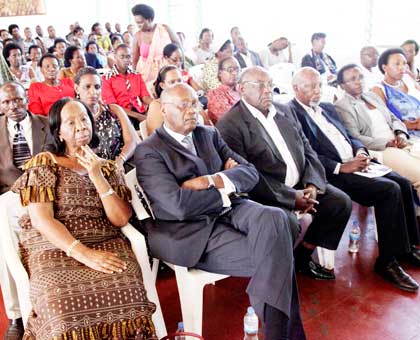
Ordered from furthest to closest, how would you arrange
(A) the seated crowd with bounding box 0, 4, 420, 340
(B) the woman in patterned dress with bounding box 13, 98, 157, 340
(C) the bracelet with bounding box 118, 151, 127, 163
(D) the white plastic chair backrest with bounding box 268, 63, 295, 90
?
(D) the white plastic chair backrest with bounding box 268, 63, 295, 90 → (C) the bracelet with bounding box 118, 151, 127, 163 → (A) the seated crowd with bounding box 0, 4, 420, 340 → (B) the woman in patterned dress with bounding box 13, 98, 157, 340

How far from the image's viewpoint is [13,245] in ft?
6.18

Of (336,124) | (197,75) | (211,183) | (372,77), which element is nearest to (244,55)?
(197,75)

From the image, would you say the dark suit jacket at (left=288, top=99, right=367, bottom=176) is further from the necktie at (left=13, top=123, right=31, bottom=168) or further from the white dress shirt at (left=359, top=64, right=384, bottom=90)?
the white dress shirt at (left=359, top=64, right=384, bottom=90)

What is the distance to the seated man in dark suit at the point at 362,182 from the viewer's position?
2504 mm

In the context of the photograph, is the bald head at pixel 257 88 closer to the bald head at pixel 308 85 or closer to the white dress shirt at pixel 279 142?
the white dress shirt at pixel 279 142

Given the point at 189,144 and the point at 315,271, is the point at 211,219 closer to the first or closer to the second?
the point at 189,144

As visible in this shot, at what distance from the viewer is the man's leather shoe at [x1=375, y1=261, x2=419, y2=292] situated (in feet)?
7.75

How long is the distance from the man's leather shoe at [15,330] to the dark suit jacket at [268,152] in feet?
4.44

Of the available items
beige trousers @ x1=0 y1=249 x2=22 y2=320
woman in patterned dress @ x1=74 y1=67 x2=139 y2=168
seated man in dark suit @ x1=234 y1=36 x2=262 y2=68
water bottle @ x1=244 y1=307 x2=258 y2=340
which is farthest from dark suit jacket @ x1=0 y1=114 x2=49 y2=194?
seated man in dark suit @ x1=234 y1=36 x2=262 y2=68

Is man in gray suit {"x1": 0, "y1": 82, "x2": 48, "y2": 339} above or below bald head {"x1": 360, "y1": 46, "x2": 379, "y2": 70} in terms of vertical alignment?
below

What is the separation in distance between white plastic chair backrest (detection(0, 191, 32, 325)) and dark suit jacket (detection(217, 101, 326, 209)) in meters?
1.17

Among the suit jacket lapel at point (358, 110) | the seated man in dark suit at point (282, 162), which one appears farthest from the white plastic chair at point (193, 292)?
the suit jacket lapel at point (358, 110)

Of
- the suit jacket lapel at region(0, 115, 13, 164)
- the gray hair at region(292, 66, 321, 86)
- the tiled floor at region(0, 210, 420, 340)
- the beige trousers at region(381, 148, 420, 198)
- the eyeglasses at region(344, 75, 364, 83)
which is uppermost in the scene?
the gray hair at region(292, 66, 321, 86)

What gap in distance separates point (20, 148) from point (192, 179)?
45.8 inches
